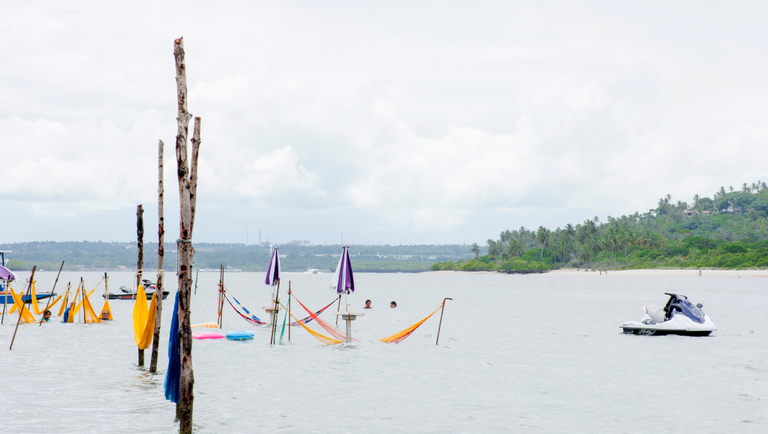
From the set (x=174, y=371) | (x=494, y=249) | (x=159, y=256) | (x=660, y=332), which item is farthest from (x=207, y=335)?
(x=494, y=249)

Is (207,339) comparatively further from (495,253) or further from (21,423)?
(495,253)

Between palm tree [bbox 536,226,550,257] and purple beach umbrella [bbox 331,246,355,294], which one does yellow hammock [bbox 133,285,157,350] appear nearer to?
purple beach umbrella [bbox 331,246,355,294]

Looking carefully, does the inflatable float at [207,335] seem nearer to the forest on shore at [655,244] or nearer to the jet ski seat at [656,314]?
the jet ski seat at [656,314]

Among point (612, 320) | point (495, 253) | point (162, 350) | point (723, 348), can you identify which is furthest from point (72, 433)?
point (495, 253)

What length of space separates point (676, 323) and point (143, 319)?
18735 millimetres

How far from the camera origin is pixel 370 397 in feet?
41.6

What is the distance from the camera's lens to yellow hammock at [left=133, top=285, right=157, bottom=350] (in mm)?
12594

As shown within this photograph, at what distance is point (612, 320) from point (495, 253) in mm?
166165

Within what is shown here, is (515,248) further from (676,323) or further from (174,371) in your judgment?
(174,371)

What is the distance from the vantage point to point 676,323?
75.3 feet

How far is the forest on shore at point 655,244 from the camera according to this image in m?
121

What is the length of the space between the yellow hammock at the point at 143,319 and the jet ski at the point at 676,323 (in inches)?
705

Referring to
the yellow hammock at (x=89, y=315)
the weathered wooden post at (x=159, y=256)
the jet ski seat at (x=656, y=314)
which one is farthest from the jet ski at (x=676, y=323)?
the yellow hammock at (x=89, y=315)

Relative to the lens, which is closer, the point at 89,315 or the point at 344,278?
the point at 344,278
